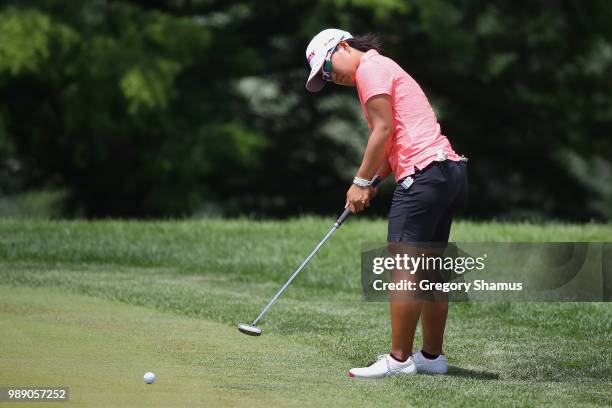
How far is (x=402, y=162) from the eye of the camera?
5.87 m

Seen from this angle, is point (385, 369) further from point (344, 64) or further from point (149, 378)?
point (344, 64)

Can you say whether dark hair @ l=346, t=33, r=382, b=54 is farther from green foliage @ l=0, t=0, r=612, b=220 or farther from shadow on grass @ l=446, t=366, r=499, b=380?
green foliage @ l=0, t=0, r=612, b=220

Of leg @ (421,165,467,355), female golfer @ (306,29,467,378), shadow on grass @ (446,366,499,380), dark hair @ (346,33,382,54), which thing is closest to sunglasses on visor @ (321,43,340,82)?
female golfer @ (306,29,467,378)

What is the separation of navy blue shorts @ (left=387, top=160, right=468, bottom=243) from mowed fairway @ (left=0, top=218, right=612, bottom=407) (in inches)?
28.6

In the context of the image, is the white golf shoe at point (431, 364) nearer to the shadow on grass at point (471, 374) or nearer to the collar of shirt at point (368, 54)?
the shadow on grass at point (471, 374)

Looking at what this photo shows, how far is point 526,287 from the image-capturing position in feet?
30.5

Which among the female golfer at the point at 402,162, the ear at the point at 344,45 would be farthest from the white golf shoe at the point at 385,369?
the ear at the point at 344,45

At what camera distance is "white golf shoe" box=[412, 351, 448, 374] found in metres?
6.04

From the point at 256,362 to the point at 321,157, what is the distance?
1841 cm

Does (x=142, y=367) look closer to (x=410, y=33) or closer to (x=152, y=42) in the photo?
(x=152, y=42)

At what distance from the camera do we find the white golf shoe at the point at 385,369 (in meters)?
5.71

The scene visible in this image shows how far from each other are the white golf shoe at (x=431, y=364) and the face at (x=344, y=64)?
4.89ft

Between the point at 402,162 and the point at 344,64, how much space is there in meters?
0.59

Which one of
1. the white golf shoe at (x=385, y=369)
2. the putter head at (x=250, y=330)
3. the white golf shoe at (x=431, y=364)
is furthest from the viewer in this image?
the putter head at (x=250, y=330)
